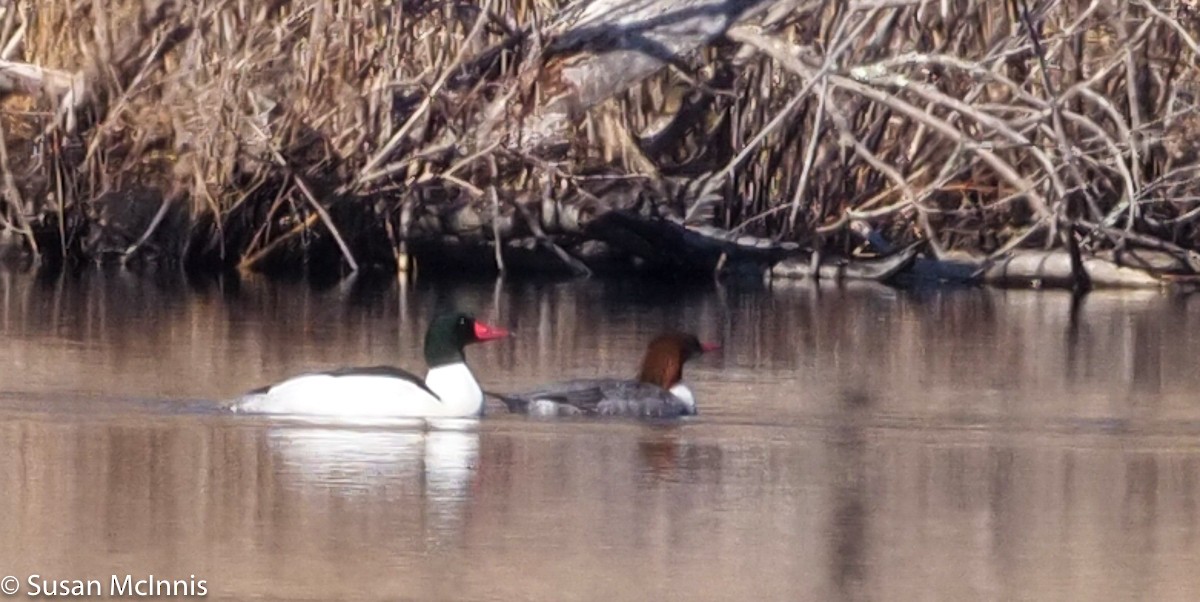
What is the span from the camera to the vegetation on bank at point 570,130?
17828 millimetres

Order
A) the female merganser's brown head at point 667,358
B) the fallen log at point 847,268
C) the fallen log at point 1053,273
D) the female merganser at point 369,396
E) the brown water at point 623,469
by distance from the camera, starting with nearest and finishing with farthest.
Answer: the brown water at point 623,469 → the female merganser at point 369,396 → the female merganser's brown head at point 667,358 → the fallen log at point 1053,273 → the fallen log at point 847,268

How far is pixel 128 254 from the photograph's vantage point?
19297mm

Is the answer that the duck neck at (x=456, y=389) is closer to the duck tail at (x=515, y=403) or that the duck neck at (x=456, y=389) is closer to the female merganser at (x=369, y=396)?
the female merganser at (x=369, y=396)

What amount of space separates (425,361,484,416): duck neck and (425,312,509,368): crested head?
0.04 meters

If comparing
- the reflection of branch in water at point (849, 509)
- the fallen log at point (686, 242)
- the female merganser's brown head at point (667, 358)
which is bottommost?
the reflection of branch in water at point (849, 509)

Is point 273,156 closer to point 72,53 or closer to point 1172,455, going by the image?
point 72,53

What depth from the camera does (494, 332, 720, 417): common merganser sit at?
1077 cm

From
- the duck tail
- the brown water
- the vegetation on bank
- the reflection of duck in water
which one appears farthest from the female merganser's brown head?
the vegetation on bank

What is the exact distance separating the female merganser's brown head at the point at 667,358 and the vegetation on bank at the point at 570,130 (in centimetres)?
528

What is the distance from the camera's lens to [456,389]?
10.7 m

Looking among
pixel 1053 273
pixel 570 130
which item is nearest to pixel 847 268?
pixel 1053 273

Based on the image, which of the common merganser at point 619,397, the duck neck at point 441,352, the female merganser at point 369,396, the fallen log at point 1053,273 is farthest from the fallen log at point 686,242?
the female merganser at point 369,396

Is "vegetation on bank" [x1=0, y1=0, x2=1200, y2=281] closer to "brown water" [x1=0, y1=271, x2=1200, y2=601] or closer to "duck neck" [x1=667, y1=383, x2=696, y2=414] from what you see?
"brown water" [x1=0, y1=271, x2=1200, y2=601]

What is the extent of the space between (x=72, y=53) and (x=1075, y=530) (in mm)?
11604
